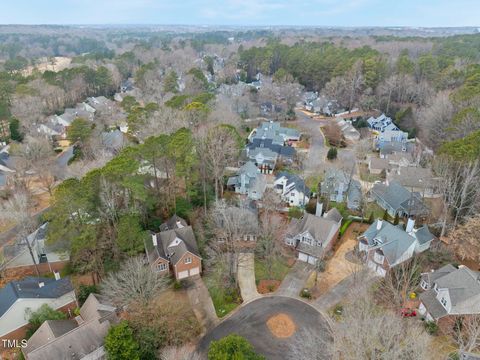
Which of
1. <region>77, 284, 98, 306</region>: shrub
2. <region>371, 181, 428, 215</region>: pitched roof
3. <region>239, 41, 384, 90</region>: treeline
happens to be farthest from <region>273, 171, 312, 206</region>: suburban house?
<region>239, 41, 384, 90</region>: treeline

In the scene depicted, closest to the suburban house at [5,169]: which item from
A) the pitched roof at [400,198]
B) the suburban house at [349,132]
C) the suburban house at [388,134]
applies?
the pitched roof at [400,198]

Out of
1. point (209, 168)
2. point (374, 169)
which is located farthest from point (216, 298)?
point (374, 169)

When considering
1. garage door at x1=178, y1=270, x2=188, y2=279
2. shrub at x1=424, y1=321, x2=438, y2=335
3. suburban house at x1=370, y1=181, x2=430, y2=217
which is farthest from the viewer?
suburban house at x1=370, y1=181, x2=430, y2=217

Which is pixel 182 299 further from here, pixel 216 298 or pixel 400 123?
pixel 400 123

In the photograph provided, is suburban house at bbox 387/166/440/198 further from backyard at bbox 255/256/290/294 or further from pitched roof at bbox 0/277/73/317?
pitched roof at bbox 0/277/73/317

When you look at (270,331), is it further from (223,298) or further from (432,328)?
(432,328)

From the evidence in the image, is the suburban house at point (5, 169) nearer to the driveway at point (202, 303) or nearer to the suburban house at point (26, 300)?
the suburban house at point (26, 300)

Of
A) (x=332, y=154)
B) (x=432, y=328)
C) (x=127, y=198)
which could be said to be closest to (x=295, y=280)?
(x=432, y=328)
